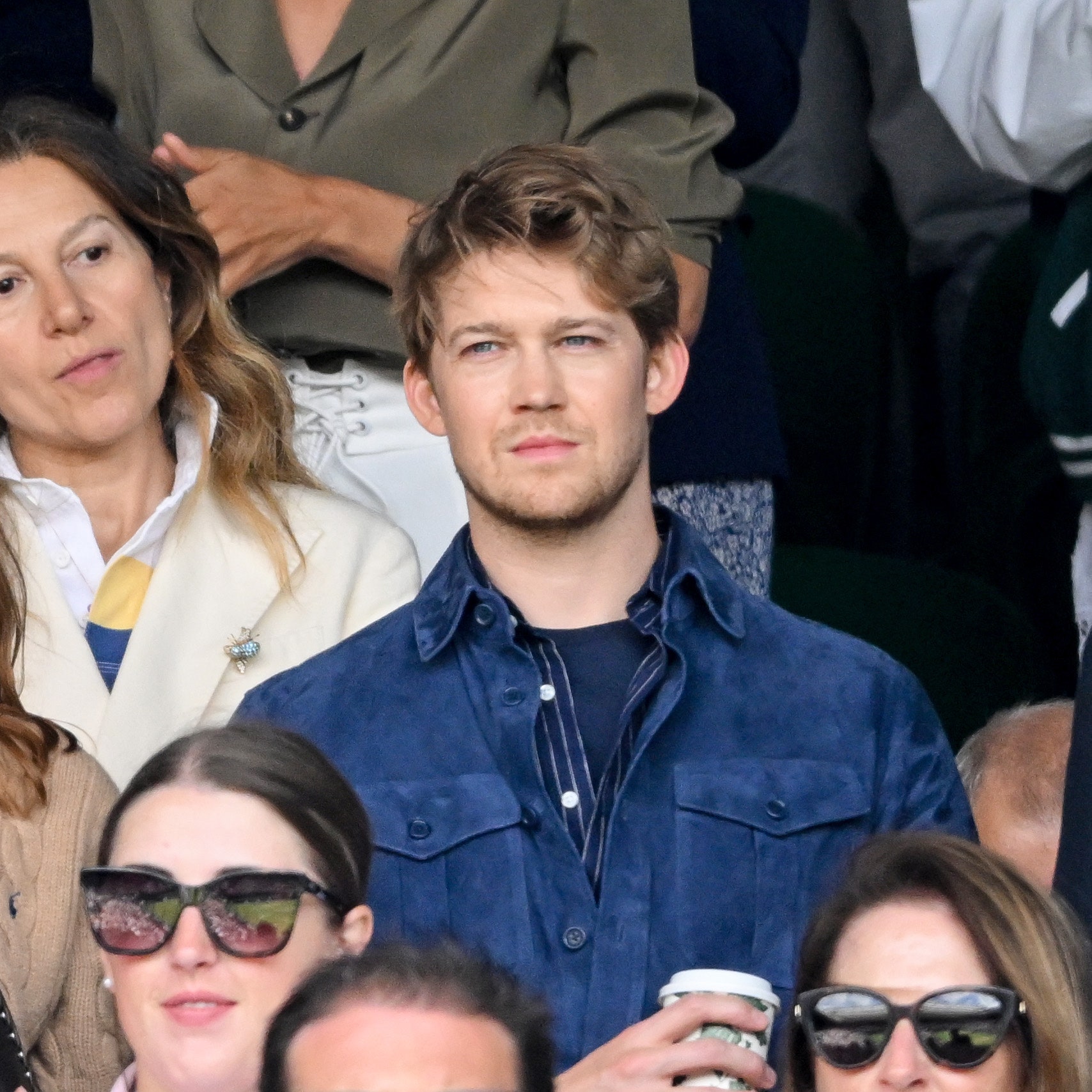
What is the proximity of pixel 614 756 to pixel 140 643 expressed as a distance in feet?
2.56

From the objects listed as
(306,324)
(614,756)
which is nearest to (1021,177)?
(306,324)

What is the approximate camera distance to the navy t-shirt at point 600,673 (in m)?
3.14

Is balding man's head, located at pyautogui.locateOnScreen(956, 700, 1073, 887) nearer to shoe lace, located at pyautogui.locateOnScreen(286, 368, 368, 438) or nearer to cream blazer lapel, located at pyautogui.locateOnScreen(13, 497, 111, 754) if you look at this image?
shoe lace, located at pyautogui.locateOnScreen(286, 368, 368, 438)

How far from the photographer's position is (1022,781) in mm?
3752

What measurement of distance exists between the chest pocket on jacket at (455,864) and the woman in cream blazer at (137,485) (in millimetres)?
535

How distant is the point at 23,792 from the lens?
312 centimetres

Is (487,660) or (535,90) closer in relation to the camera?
(487,660)

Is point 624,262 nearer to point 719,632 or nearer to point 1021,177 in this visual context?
point 719,632

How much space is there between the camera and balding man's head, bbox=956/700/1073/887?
12.1ft

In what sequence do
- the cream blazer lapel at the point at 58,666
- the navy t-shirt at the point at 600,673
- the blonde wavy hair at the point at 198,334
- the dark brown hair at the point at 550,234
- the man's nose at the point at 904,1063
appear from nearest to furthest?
the man's nose at the point at 904,1063 < the navy t-shirt at the point at 600,673 < the dark brown hair at the point at 550,234 < the cream blazer lapel at the point at 58,666 < the blonde wavy hair at the point at 198,334

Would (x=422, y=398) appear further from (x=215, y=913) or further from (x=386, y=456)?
(x=215, y=913)

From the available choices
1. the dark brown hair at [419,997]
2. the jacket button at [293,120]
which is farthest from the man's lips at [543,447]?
the dark brown hair at [419,997]

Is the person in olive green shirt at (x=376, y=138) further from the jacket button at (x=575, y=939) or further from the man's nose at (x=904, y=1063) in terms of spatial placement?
the man's nose at (x=904, y=1063)

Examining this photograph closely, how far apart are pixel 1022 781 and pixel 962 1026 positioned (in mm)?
1274
